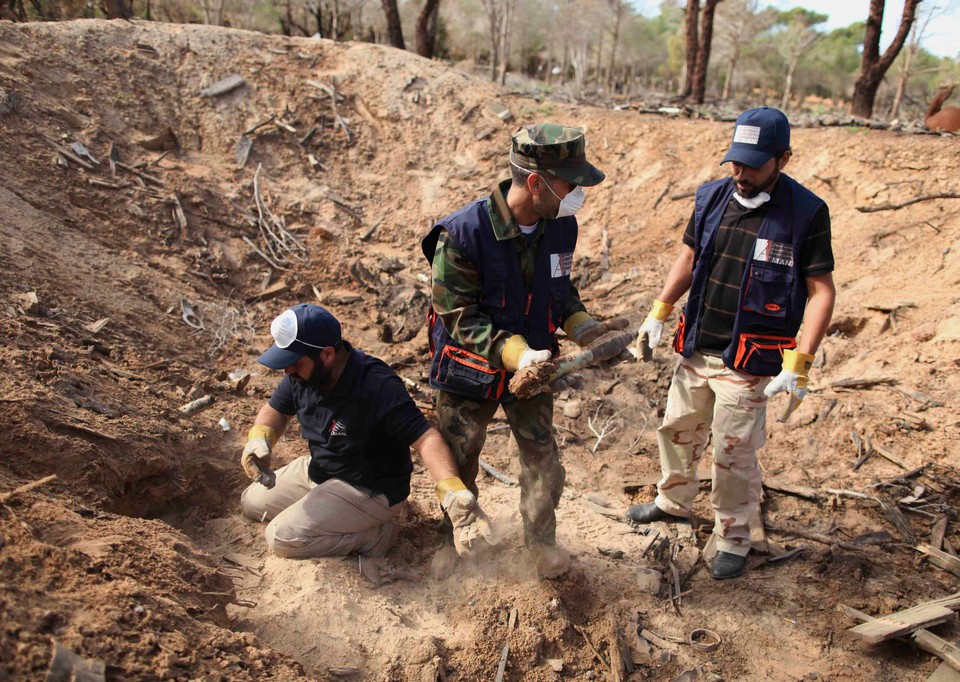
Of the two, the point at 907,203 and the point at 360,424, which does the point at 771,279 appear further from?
the point at 907,203

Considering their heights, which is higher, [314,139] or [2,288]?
[314,139]

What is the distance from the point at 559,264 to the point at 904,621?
2398mm

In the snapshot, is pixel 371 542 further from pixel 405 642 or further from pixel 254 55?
pixel 254 55

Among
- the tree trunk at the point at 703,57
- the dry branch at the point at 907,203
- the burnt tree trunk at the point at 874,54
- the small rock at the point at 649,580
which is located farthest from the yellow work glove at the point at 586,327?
the tree trunk at the point at 703,57

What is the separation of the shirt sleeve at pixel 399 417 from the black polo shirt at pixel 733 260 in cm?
156

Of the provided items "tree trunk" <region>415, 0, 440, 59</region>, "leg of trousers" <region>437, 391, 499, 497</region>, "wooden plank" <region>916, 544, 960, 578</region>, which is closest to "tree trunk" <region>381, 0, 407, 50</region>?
"tree trunk" <region>415, 0, 440, 59</region>

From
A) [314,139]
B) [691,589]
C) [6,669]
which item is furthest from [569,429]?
[314,139]

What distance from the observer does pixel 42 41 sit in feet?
26.1

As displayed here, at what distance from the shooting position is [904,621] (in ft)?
10.4

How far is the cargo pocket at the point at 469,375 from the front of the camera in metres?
2.97

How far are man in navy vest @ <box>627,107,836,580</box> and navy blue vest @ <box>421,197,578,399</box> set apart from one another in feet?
2.69

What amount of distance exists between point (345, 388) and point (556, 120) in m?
7.77

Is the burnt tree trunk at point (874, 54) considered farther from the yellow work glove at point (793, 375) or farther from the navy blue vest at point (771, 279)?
the yellow work glove at point (793, 375)

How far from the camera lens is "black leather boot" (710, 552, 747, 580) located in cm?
363
